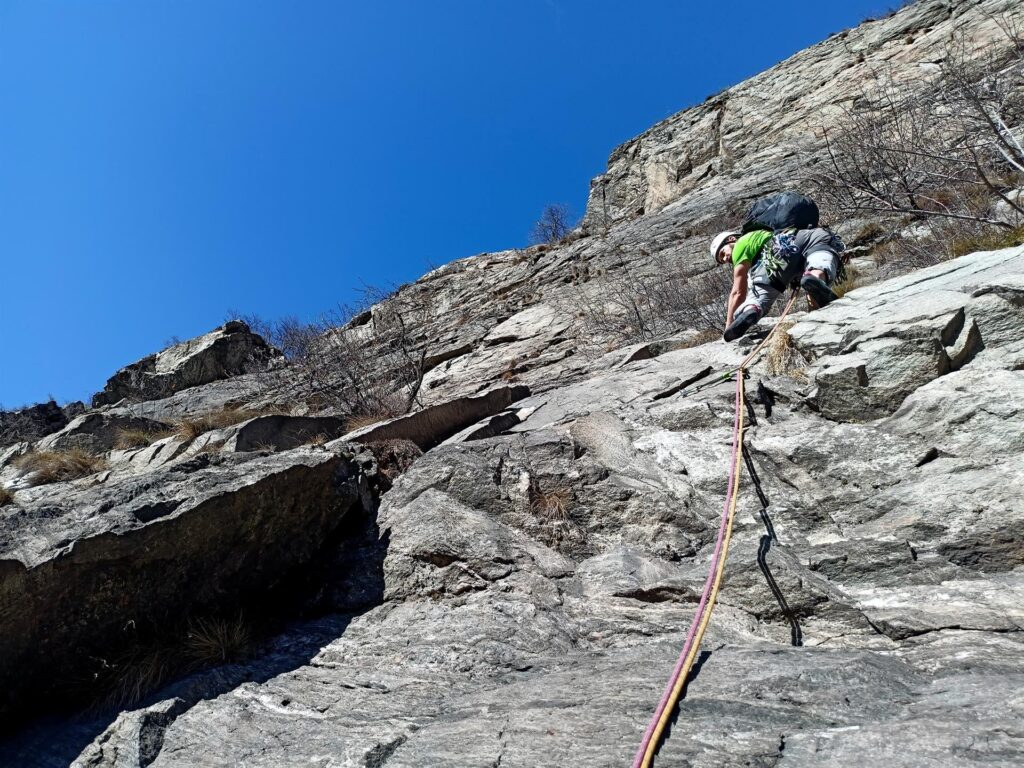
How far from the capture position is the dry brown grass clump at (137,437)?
39.5 ft

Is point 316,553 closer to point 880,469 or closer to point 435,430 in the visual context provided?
point 435,430

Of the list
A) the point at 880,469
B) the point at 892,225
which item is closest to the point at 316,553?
the point at 880,469

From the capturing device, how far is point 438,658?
3.19 metres

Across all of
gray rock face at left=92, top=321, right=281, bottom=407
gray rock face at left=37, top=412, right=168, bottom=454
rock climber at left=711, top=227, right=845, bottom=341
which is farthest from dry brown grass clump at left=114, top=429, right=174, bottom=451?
rock climber at left=711, top=227, right=845, bottom=341

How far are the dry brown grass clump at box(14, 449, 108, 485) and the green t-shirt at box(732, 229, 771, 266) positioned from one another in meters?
10.2

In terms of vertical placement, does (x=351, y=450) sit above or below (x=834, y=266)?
below

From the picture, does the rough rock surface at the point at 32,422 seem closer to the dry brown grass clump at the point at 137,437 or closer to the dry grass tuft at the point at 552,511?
the dry brown grass clump at the point at 137,437

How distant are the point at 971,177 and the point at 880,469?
290 inches

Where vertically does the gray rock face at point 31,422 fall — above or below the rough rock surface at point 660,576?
above

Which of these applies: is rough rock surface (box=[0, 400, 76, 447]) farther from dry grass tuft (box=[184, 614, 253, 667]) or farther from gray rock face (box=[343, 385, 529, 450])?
dry grass tuft (box=[184, 614, 253, 667])

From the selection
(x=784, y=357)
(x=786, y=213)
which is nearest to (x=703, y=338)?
(x=786, y=213)

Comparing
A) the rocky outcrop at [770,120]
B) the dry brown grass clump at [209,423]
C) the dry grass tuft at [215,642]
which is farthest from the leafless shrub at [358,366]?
the rocky outcrop at [770,120]

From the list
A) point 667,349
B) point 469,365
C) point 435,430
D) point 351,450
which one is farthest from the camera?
point 469,365

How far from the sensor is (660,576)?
3473mm
